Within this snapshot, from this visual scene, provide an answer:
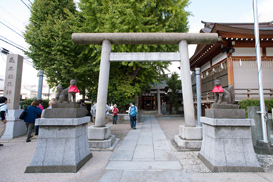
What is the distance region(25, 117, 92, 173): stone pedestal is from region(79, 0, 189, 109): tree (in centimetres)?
631

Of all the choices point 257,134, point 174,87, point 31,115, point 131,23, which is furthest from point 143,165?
point 174,87

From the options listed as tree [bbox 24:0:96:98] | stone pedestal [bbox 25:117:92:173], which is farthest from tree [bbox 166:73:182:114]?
stone pedestal [bbox 25:117:92:173]

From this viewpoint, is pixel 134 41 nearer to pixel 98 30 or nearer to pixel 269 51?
pixel 98 30

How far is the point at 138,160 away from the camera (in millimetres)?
3592

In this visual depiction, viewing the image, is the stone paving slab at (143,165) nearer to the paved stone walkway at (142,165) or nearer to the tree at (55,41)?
the paved stone walkway at (142,165)

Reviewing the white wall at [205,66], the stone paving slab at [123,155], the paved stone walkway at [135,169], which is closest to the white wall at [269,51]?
the white wall at [205,66]

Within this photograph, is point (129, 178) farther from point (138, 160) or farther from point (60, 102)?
point (60, 102)

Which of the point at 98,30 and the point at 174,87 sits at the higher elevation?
the point at 98,30

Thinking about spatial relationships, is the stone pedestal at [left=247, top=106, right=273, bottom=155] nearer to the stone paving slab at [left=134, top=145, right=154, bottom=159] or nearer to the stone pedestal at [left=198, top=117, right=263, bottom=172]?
the stone pedestal at [left=198, top=117, right=263, bottom=172]

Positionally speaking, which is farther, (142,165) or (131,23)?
(131,23)

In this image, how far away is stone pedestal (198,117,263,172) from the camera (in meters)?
2.93

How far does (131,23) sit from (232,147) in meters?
8.41

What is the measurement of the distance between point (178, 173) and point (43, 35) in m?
11.9

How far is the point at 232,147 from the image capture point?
3.00m
